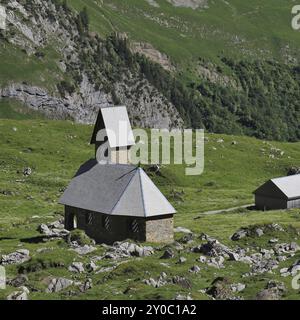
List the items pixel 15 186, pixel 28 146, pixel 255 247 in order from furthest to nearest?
1. pixel 28 146
2. pixel 15 186
3. pixel 255 247

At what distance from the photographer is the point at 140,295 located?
53531mm

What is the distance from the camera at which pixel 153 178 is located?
5182 inches

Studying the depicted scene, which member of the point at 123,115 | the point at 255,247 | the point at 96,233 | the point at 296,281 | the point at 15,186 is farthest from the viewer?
the point at 15,186

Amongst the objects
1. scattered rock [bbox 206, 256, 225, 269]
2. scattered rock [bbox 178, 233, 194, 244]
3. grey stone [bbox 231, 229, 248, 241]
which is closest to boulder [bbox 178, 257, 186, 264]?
scattered rock [bbox 206, 256, 225, 269]

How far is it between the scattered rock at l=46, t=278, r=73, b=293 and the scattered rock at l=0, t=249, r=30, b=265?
987cm

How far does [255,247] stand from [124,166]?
50.7 feet

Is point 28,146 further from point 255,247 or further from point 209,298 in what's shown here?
point 209,298

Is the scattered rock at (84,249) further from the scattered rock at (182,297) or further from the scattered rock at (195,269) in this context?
the scattered rock at (182,297)

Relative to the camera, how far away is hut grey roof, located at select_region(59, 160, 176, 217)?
250 ft

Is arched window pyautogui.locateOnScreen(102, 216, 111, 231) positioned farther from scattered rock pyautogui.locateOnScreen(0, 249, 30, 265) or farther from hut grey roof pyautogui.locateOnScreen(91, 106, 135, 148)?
hut grey roof pyautogui.locateOnScreen(91, 106, 135, 148)

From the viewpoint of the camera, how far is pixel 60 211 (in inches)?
4053

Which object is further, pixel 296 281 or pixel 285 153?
pixel 285 153

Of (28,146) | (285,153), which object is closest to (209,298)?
(28,146)

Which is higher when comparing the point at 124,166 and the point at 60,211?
the point at 124,166
